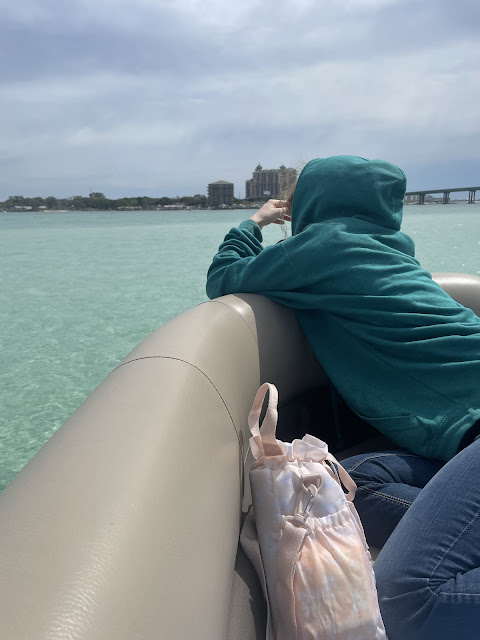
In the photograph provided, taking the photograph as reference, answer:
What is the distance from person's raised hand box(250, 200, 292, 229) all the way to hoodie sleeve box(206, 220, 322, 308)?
142 millimetres

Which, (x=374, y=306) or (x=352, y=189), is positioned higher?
(x=352, y=189)

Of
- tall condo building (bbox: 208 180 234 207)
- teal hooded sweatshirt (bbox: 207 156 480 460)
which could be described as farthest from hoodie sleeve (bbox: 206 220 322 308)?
tall condo building (bbox: 208 180 234 207)

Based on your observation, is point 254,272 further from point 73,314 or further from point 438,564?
point 73,314

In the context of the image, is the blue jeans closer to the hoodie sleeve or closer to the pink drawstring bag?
the pink drawstring bag

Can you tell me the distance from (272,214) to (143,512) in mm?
1537

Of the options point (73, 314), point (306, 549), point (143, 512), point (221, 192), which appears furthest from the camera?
point (221, 192)

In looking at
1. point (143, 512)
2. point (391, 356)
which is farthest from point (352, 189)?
point (143, 512)

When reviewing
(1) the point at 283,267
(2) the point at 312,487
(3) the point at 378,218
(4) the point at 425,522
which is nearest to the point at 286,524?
→ (2) the point at 312,487

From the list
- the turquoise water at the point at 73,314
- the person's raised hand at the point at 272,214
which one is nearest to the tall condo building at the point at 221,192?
the turquoise water at the point at 73,314

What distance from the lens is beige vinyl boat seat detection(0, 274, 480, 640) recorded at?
51cm

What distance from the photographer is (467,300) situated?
2359 millimetres

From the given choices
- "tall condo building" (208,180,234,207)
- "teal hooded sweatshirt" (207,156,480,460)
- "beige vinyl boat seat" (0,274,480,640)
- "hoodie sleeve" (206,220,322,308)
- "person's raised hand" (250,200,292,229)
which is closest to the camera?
"beige vinyl boat seat" (0,274,480,640)

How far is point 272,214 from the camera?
6.72 feet

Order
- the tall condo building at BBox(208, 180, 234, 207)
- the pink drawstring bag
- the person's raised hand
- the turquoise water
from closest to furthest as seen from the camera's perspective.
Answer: the pink drawstring bag, the person's raised hand, the turquoise water, the tall condo building at BBox(208, 180, 234, 207)
